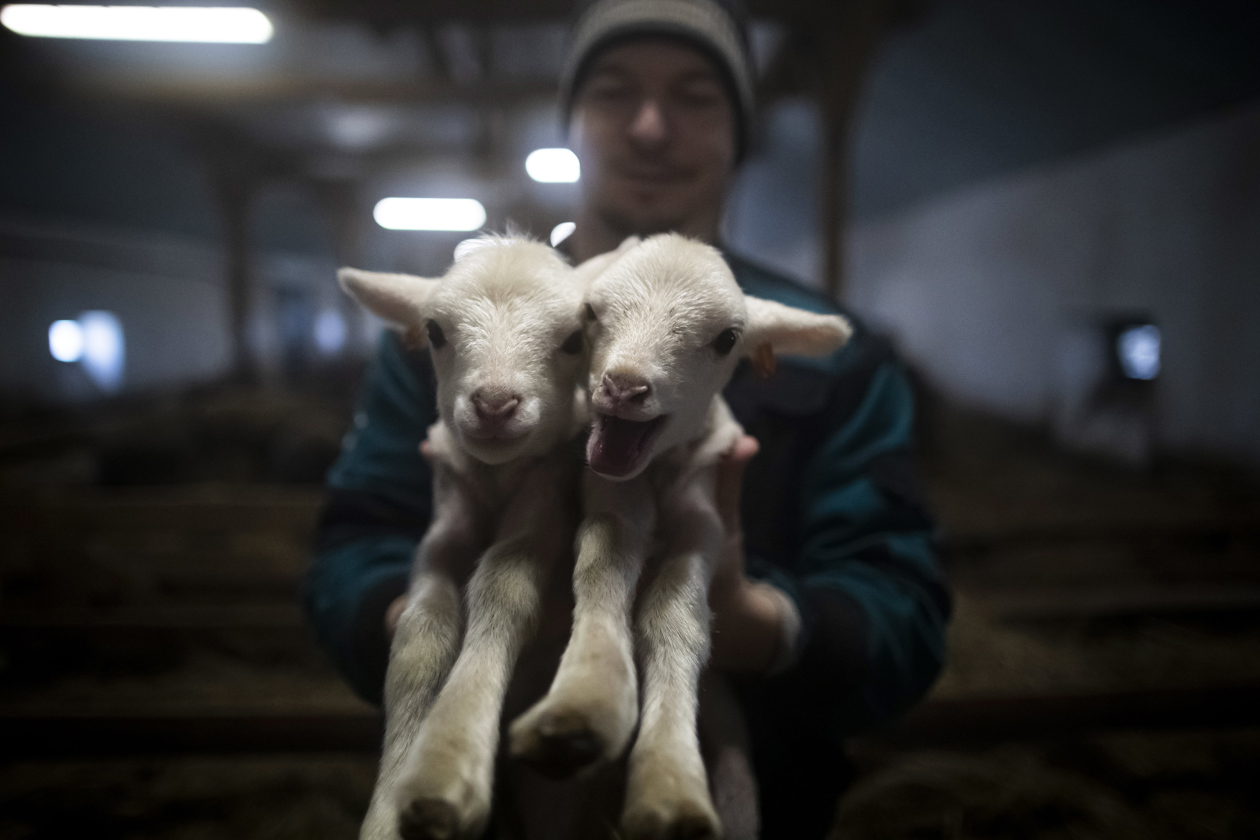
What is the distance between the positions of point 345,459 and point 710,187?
1.12 m

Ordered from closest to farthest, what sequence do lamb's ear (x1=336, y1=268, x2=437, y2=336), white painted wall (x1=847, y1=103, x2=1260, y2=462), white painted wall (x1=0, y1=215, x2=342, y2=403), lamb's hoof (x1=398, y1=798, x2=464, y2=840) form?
lamb's hoof (x1=398, y1=798, x2=464, y2=840), lamb's ear (x1=336, y1=268, x2=437, y2=336), white painted wall (x1=847, y1=103, x2=1260, y2=462), white painted wall (x1=0, y1=215, x2=342, y2=403)

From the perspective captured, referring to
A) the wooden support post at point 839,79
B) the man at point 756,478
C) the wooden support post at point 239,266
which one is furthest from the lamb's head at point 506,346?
the wooden support post at point 239,266

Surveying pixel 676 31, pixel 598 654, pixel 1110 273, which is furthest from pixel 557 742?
pixel 1110 273

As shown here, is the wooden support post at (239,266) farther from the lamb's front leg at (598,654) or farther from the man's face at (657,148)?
the lamb's front leg at (598,654)

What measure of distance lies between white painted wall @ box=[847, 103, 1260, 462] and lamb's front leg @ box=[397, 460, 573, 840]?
694 cm

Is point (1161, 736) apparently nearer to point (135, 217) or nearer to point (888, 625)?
point (888, 625)

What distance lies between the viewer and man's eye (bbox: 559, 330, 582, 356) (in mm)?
938

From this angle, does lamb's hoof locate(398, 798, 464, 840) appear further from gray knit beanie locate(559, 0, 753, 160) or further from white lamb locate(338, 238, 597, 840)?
gray knit beanie locate(559, 0, 753, 160)

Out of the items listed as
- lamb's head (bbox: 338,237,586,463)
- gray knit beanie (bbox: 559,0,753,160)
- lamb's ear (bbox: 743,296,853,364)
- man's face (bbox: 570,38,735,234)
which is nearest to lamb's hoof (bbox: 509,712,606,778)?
Result: lamb's head (bbox: 338,237,586,463)

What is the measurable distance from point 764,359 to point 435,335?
0.49 metres

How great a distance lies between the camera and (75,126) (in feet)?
26.0

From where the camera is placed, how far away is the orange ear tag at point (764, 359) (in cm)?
105

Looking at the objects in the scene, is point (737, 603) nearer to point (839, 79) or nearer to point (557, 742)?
point (557, 742)

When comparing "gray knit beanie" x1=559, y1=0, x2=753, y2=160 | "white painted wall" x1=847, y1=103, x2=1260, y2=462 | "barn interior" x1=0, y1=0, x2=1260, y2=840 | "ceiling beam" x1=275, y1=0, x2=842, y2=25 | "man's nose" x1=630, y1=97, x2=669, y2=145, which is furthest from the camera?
"white painted wall" x1=847, y1=103, x2=1260, y2=462
